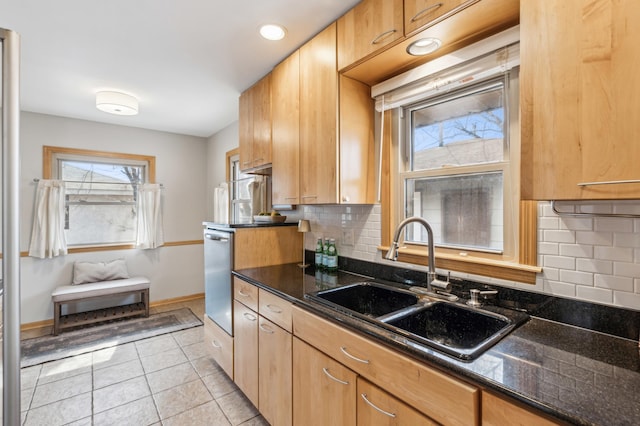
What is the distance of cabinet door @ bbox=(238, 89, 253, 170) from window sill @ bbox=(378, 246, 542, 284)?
5.49 feet

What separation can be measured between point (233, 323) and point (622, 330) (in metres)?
2.10

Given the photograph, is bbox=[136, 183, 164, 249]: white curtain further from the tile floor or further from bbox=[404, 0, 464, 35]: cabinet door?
bbox=[404, 0, 464, 35]: cabinet door

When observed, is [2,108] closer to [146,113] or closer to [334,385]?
[334,385]

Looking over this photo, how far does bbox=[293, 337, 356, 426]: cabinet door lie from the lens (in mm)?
1240

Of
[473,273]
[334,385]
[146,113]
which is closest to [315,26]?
[473,273]

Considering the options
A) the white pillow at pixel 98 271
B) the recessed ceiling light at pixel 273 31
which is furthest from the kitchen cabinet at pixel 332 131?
the white pillow at pixel 98 271

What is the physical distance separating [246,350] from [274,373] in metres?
0.38

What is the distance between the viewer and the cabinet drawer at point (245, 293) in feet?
6.31

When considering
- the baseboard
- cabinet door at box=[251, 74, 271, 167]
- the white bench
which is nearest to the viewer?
cabinet door at box=[251, 74, 271, 167]

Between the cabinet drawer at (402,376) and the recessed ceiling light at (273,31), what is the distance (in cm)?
173

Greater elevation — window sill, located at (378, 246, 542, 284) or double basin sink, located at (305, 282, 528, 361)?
window sill, located at (378, 246, 542, 284)

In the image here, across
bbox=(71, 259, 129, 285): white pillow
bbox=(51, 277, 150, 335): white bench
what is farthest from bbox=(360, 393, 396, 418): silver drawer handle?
bbox=(71, 259, 129, 285): white pillow

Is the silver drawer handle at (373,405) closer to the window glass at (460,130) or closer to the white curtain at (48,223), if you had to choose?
the window glass at (460,130)

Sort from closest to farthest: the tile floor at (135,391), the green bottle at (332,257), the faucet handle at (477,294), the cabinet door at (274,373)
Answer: the faucet handle at (477,294)
the cabinet door at (274,373)
the tile floor at (135,391)
the green bottle at (332,257)
